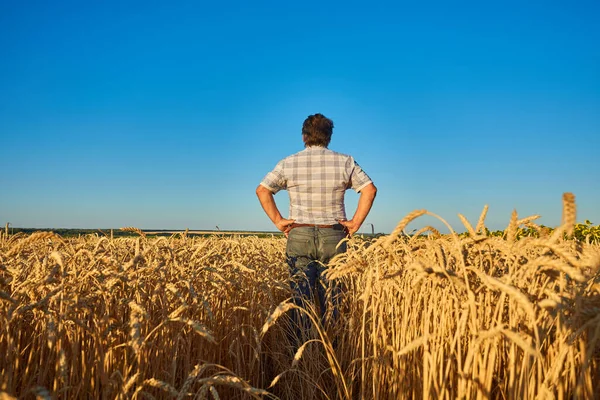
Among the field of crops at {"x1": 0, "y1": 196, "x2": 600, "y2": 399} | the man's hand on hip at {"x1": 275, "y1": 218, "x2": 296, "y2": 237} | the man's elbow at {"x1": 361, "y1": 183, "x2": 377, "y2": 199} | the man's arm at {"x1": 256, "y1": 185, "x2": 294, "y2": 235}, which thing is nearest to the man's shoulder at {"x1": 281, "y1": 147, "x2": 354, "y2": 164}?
the man's elbow at {"x1": 361, "y1": 183, "x2": 377, "y2": 199}

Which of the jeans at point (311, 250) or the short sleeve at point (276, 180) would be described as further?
the short sleeve at point (276, 180)

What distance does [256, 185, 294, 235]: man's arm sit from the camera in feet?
18.3

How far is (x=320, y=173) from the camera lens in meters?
5.24

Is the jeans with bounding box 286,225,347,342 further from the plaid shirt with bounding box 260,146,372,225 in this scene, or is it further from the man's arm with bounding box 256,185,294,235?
the man's arm with bounding box 256,185,294,235

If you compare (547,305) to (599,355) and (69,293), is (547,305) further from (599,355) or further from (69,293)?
(69,293)

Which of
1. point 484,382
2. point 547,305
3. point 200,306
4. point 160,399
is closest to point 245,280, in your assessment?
point 200,306

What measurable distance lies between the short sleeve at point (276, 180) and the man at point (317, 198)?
0.4 inches

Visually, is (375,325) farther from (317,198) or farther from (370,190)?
(370,190)

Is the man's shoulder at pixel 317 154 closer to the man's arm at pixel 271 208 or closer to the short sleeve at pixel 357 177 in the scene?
the short sleeve at pixel 357 177

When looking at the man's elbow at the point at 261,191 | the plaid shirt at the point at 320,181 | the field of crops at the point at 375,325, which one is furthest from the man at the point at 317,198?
the field of crops at the point at 375,325

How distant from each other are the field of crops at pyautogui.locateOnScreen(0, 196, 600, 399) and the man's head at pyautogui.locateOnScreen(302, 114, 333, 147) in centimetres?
182

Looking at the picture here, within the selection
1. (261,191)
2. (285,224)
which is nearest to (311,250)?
(285,224)

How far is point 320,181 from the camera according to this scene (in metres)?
5.23

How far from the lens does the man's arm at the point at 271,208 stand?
220 inches
